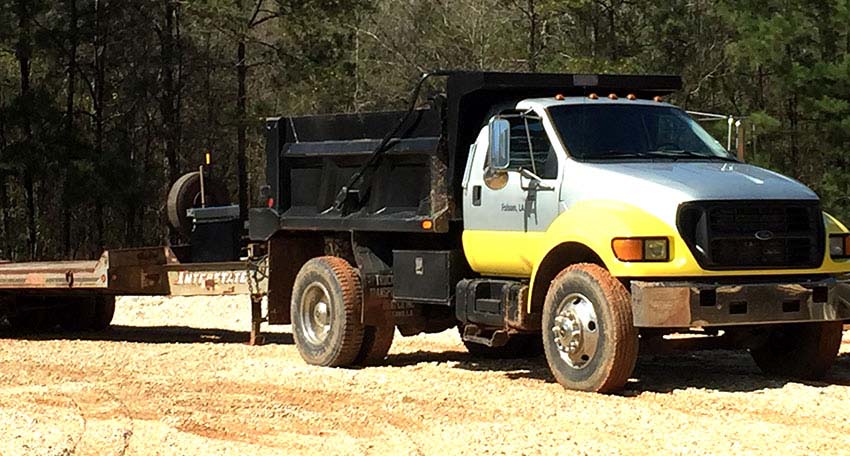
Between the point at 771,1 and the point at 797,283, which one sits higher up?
the point at 771,1

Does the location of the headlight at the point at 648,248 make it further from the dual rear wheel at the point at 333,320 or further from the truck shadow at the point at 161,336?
the truck shadow at the point at 161,336

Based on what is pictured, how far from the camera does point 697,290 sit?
970cm

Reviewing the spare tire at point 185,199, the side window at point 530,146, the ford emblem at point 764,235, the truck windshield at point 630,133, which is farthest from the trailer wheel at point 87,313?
the ford emblem at point 764,235

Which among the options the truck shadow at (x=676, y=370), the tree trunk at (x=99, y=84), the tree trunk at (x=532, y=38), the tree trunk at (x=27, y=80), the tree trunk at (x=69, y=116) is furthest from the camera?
the tree trunk at (x=99, y=84)

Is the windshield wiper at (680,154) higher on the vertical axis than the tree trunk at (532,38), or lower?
lower

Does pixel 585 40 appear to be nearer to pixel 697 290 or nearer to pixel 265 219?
pixel 265 219

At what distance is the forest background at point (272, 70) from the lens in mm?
30812

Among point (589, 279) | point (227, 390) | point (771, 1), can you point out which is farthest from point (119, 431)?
point (771, 1)

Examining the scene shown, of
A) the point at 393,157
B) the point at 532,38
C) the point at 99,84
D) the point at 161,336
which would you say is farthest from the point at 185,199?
Answer: the point at 99,84

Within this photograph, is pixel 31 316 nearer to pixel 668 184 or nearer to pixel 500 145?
pixel 500 145

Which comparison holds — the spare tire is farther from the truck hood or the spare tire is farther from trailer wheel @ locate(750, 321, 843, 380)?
trailer wheel @ locate(750, 321, 843, 380)

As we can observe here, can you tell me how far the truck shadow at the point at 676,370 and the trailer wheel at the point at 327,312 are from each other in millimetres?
617

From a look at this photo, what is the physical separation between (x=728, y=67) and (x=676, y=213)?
2861cm

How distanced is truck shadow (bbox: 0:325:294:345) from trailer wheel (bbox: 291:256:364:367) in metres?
2.21
